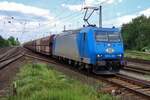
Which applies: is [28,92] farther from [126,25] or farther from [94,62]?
[126,25]

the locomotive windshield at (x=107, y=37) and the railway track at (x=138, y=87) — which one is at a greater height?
the locomotive windshield at (x=107, y=37)

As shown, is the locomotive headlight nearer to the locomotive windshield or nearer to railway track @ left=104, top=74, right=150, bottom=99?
the locomotive windshield

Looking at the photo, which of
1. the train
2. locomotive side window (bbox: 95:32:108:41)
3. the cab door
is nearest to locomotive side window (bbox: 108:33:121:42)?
the train

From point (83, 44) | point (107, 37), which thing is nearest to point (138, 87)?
point (107, 37)

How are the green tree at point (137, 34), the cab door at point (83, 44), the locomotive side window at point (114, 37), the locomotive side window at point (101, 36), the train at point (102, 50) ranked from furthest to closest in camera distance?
the green tree at point (137, 34) < the cab door at point (83, 44) < the locomotive side window at point (114, 37) < the locomotive side window at point (101, 36) < the train at point (102, 50)

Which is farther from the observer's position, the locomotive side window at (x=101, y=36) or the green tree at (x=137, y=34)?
the green tree at (x=137, y=34)

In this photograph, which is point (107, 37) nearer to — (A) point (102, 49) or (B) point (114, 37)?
(B) point (114, 37)

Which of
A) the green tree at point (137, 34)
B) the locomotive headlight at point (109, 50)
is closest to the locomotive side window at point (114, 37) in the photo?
the locomotive headlight at point (109, 50)

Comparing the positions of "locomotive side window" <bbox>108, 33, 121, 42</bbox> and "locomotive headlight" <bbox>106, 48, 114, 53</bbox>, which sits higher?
"locomotive side window" <bbox>108, 33, 121, 42</bbox>

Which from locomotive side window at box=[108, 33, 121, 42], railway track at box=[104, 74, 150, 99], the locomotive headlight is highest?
locomotive side window at box=[108, 33, 121, 42]

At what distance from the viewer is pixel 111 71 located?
881 inches

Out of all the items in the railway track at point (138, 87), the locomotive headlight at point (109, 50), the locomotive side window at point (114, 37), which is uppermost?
the locomotive side window at point (114, 37)

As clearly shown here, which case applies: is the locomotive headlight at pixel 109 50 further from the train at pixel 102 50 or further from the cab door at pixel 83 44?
the cab door at pixel 83 44

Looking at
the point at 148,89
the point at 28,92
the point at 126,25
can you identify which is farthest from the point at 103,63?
the point at 126,25
